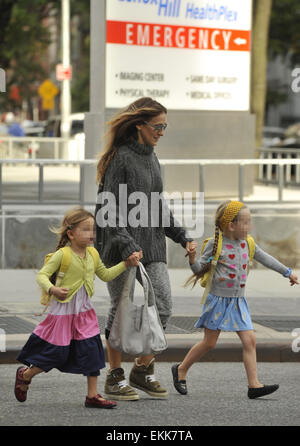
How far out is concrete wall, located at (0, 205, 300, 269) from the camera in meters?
13.2

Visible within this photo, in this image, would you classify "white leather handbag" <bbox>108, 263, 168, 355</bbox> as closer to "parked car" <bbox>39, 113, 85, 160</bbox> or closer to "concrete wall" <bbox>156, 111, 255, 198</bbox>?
"concrete wall" <bbox>156, 111, 255, 198</bbox>

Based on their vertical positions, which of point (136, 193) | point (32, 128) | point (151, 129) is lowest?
point (32, 128)

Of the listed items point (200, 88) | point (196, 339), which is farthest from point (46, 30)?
point (196, 339)

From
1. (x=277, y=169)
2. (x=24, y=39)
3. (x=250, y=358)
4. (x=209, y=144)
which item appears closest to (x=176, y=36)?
(x=209, y=144)

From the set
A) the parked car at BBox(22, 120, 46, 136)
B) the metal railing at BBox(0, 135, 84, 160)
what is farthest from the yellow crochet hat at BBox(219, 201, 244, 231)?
the parked car at BBox(22, 120, 46, 136)

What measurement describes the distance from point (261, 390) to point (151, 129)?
1802mm

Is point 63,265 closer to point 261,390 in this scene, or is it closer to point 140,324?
point 140,324

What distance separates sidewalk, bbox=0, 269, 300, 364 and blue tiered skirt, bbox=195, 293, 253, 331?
125cm

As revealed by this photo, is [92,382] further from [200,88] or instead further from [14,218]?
[200,88]

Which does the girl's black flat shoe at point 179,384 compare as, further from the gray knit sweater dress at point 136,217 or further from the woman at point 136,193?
the gray knit sweater dress at point 136,217

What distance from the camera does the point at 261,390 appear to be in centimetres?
728

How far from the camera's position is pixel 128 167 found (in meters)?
7.18

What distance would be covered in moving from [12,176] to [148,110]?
22.5 ft

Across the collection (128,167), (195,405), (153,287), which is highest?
(128,167)
